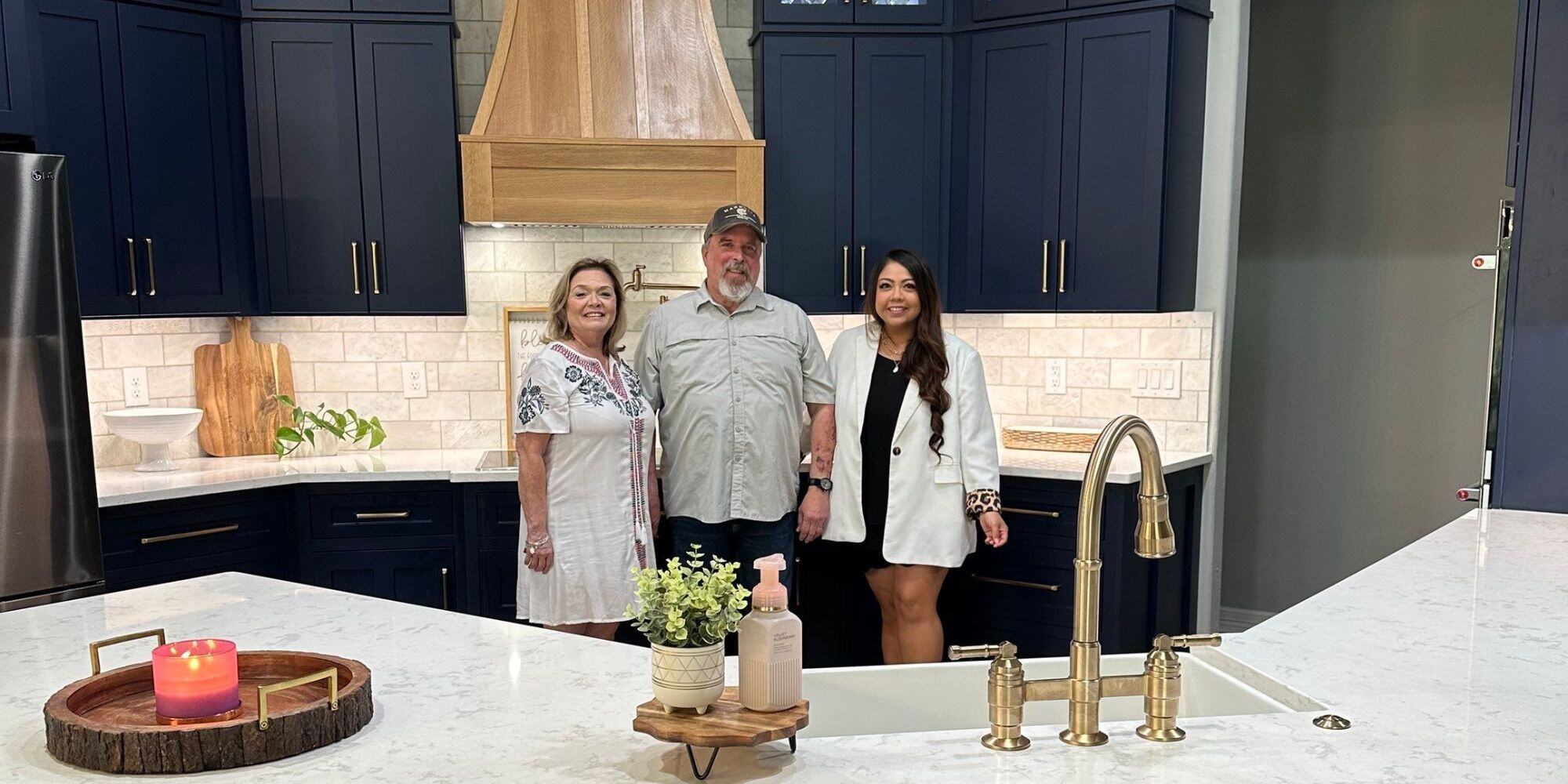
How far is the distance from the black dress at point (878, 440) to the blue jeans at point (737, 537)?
23cm

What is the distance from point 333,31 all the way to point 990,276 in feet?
7.83

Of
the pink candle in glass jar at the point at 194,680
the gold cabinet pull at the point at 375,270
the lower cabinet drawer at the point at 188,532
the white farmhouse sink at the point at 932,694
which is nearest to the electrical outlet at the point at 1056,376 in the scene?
the gold cabinet pull at the point at 375,270

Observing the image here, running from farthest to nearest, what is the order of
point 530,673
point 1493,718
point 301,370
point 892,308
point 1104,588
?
point 301,370
point 1104,588
point 892,308
point 530,673
point 1493,718

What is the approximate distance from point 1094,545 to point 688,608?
470 mm

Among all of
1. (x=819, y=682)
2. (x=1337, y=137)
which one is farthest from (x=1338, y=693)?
(x=1337, y=137)

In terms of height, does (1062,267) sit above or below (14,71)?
below

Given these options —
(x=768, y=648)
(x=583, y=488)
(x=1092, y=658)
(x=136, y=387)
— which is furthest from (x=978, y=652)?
(x=136, y=387)

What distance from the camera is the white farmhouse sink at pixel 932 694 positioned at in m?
1.65

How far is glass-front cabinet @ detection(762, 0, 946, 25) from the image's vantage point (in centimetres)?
399

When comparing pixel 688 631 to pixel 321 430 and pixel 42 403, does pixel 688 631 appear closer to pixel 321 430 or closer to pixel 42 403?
pixel 42 403

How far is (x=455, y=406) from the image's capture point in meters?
4.25

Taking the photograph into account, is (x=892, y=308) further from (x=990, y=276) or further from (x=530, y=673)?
(x=530, y=673)

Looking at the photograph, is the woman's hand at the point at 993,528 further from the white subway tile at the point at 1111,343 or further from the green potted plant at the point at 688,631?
the green potted plant at the point at 688,631

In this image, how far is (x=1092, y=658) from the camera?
1329mm
